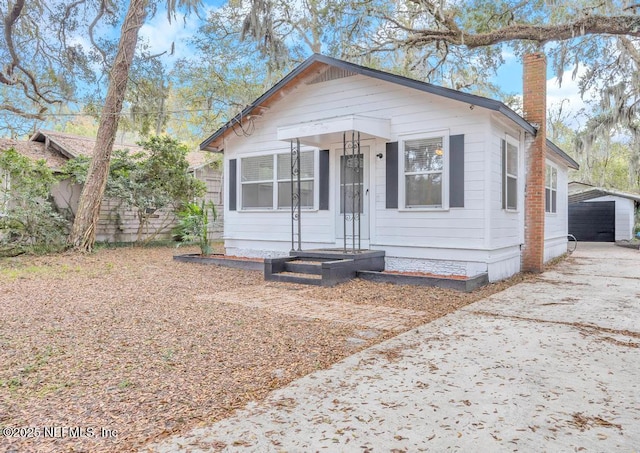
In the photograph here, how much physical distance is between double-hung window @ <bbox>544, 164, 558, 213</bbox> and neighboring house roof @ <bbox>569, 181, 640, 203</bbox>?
7418 mm

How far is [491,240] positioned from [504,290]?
2.95 feet

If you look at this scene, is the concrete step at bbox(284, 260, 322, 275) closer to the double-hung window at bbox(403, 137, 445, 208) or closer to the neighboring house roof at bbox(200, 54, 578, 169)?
the double-hung window at bbox(403, 137, 445, 208)

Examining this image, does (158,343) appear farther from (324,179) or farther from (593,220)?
(593,220)

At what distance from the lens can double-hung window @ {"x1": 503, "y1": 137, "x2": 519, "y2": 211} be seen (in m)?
7.98

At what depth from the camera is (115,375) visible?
10.4 feet

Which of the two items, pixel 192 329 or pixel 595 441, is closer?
pixel 595 441

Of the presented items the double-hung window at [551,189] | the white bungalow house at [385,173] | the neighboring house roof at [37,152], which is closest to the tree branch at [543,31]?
the white bungalow house at [385,173]

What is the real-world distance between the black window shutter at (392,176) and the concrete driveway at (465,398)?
367cm

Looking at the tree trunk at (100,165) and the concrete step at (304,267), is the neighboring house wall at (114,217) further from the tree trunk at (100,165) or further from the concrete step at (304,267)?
the concrete step at (304,267)

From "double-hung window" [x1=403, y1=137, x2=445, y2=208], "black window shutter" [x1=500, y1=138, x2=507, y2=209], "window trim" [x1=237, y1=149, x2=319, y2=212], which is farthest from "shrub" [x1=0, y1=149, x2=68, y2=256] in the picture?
"black window shutter" [x1=500, y1=138, x2=507, y2=209]

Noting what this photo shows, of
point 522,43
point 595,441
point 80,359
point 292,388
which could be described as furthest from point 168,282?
point 522,43

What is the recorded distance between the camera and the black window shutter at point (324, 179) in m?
8.99

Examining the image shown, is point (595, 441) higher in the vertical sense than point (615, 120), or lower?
lower

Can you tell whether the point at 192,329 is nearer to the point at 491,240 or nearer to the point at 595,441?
the point at 595,441
